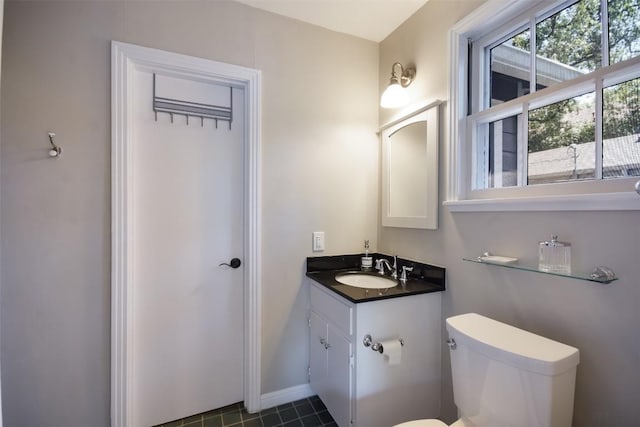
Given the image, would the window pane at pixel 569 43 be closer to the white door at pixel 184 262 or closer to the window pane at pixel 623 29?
the window pane at pixel 623 29

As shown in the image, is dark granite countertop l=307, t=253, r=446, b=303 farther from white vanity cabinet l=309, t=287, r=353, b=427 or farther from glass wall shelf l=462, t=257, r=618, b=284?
glass wall shelf l=462, t=257, r=618, b=284

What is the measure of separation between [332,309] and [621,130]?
4.58 feet

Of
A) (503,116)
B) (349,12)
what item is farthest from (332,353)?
(349,12)

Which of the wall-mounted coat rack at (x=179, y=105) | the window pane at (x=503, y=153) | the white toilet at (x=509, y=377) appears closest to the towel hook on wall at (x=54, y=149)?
the wall-mounted coat rack at (x=179, y=105)

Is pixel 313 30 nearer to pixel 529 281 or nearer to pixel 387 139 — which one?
pixel 387 139

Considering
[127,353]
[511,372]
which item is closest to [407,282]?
[511,372]

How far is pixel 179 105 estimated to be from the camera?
163cm

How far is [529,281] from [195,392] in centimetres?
190

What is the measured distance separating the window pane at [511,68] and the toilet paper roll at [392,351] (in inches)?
50.8

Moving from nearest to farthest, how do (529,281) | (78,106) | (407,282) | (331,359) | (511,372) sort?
(511,372) < (529,281) < (78,106) < (331,359) < (407,282)

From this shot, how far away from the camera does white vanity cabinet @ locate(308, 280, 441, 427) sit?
1.33 meters

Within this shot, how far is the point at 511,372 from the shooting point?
3.00ft

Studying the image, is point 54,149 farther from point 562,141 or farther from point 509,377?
point 562,141

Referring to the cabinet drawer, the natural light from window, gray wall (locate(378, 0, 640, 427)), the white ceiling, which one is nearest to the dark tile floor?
the cabinet drawer
